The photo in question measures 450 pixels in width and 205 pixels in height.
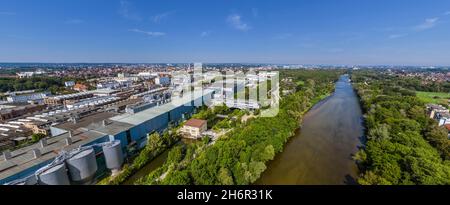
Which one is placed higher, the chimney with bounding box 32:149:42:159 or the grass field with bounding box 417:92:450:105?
the grass field with bounding box 417:92:450:105

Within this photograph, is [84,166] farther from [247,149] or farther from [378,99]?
[378,99]

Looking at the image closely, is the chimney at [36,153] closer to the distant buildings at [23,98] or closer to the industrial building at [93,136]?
the industrial building at [93,136]

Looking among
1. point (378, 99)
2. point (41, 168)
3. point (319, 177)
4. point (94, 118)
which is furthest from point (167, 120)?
point (378, 99)

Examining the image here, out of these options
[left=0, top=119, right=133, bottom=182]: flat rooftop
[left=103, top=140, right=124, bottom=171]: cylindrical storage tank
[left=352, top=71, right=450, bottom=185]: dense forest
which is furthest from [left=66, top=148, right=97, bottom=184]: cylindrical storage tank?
[left=352, top=71, right=450, bottom=185]: dense forest

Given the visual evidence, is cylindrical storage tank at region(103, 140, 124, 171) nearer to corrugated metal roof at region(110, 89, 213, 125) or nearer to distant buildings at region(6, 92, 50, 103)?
corrugated metal roof at region(110, 89, 213, 125)

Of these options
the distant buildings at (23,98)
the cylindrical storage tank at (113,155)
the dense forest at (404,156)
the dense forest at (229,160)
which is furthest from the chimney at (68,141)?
the distant buildings at (23,98)

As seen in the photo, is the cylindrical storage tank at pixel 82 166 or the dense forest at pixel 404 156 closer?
the dense forest at pixel 404 156
